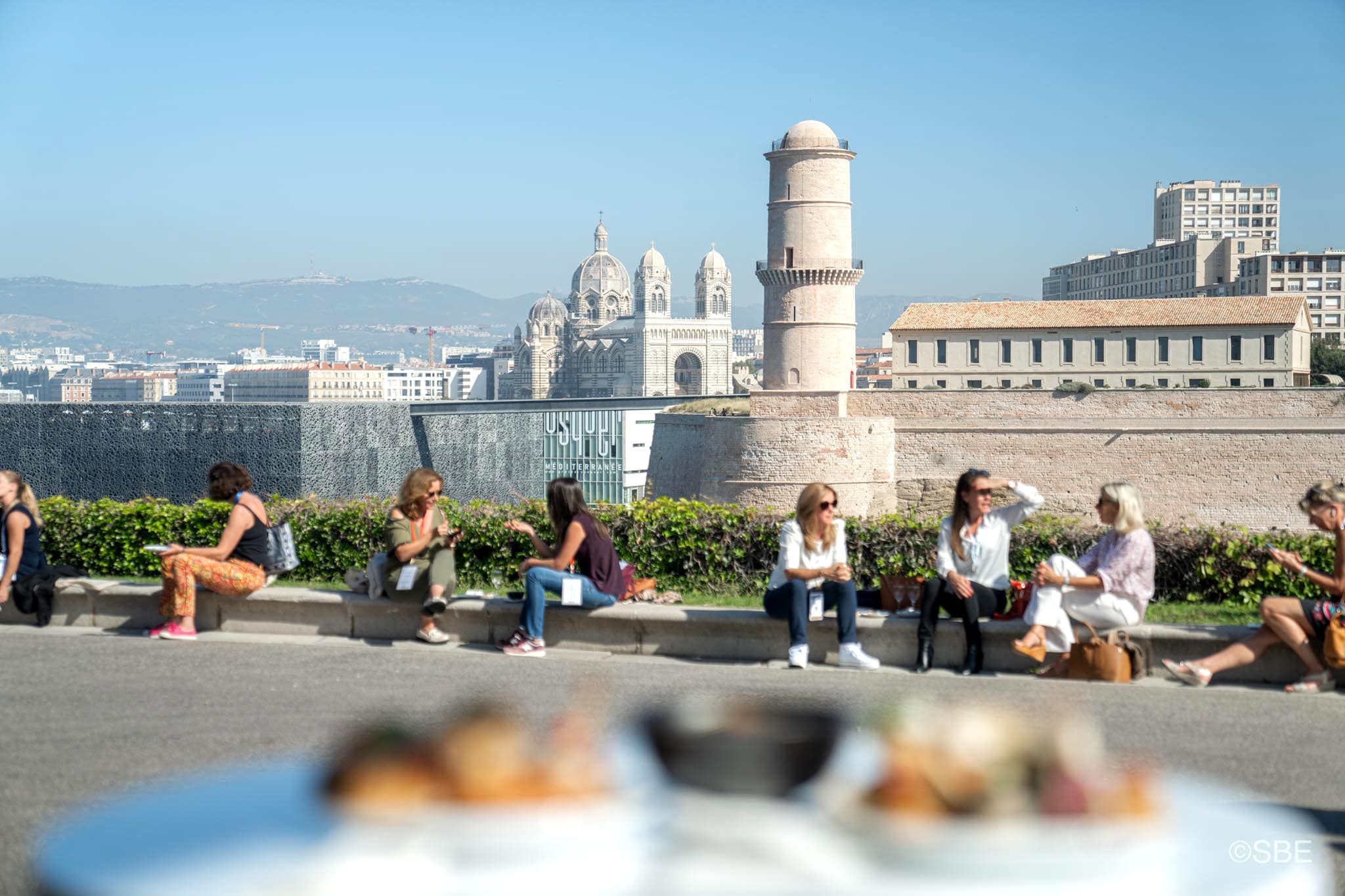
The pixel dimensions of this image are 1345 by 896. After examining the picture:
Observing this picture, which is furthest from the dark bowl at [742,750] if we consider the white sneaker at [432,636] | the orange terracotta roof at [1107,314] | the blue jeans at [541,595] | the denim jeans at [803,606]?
the orange terracotta roof at [1107,314]

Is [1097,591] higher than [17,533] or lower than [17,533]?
lower

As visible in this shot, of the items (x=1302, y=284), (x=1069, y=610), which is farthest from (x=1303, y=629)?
(x=1302, y=284)

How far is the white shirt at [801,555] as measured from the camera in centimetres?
646

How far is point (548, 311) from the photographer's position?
167m

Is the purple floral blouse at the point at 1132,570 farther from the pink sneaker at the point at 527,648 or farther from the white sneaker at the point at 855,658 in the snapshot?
the pink sneaker at the point at 527,648

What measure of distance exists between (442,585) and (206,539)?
2.76 meters

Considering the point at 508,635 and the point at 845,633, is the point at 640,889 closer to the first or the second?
the point at 845,633

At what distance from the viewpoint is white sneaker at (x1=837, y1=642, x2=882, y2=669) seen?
20.7 feet

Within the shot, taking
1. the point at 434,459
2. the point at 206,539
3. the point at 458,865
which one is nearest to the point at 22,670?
the point at 206,539

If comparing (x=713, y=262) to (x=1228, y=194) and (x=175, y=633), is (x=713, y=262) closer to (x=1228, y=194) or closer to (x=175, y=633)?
(x=1228, y=194)

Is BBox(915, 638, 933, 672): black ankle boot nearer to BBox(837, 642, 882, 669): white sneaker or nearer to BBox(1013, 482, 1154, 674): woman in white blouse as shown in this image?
BBox(837, 642, 882, 669): white sneaker

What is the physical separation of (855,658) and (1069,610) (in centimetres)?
102

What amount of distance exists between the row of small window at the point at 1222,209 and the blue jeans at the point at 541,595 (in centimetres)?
15859

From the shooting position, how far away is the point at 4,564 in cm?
732
